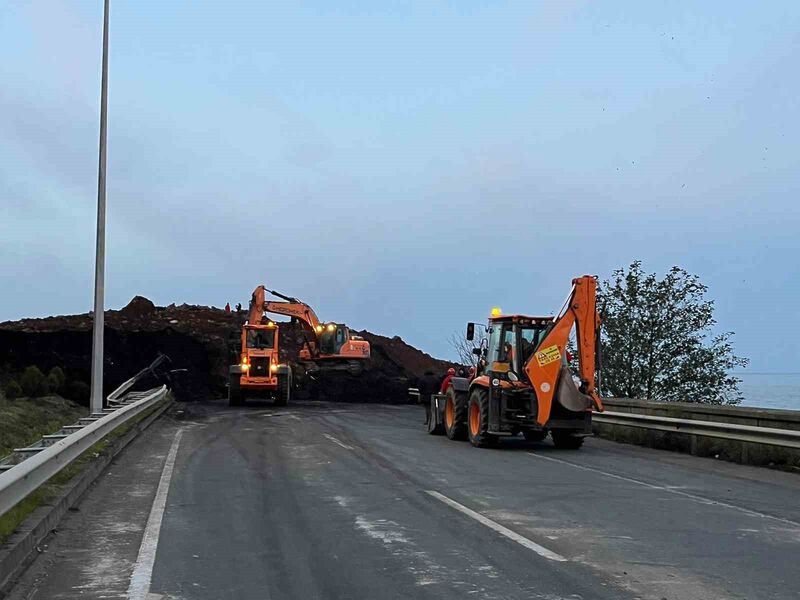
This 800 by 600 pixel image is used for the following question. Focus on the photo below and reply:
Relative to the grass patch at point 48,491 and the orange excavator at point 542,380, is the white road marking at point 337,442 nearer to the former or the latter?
the orange excavator at point 542,380

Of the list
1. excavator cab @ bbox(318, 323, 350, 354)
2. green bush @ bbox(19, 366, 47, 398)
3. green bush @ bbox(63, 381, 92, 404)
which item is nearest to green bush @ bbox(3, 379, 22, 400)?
green bush @ bbox(19, 366, 47, 398)

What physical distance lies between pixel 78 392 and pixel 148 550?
3300 cm

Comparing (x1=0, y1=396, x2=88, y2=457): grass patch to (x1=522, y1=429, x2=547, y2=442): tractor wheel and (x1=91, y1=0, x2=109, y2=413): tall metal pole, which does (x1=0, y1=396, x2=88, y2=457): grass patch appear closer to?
(x1=91, y1=0, x2=109, y2=413): tall metal pole

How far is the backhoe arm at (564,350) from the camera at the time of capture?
59.2ft

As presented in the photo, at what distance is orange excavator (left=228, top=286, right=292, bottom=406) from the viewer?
3597cm

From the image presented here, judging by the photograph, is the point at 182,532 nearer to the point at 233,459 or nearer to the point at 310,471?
the point at 310,471

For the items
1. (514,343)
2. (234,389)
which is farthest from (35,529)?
(234,389)

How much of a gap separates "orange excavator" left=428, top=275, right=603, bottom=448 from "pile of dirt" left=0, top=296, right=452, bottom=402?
20.0 meters

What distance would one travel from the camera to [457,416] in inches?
797

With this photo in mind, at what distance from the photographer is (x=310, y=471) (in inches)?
552

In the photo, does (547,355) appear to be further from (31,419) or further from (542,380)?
(31,419)

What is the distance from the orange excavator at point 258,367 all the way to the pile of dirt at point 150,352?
3.24 ft

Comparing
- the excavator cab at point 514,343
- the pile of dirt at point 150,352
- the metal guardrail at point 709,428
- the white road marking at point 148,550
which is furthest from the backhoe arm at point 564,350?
the pile of dirt at point 150,352

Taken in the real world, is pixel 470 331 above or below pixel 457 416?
above
